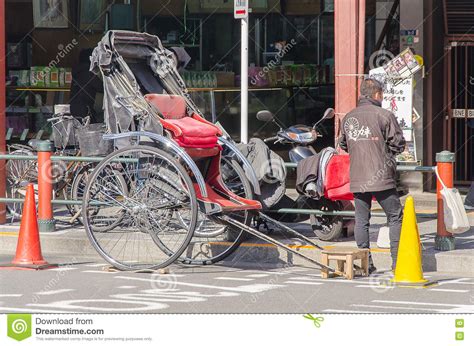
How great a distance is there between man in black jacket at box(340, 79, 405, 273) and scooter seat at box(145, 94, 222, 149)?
1338mm

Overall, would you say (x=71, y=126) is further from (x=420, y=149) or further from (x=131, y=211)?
(x=420, y=149)

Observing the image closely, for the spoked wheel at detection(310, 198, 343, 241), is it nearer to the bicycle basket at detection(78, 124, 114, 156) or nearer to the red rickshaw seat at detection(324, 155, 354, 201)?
the red rickshaw seat at detection(324, 155, 354, 201)

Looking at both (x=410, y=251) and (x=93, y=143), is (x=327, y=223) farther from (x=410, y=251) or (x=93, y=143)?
(x=93, y=143)

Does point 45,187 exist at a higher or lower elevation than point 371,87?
lower

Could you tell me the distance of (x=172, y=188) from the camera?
11656 millimetres

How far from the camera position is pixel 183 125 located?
12.0 metres

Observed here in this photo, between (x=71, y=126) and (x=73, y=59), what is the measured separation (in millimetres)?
4574

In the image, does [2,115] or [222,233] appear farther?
[2,115]

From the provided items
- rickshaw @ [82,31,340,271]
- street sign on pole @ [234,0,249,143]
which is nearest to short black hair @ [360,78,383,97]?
rickshaw @ [82,31,340,271]

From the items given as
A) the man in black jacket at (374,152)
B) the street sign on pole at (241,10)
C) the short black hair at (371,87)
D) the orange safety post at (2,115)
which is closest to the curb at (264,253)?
the man in black jacket at (374,152)

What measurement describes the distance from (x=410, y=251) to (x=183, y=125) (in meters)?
2.55

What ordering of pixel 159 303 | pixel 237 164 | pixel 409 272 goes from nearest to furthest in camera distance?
pixel 159 303, pixel 409 272, pixel 237 164

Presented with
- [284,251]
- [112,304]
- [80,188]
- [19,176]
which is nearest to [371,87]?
[284,251]
